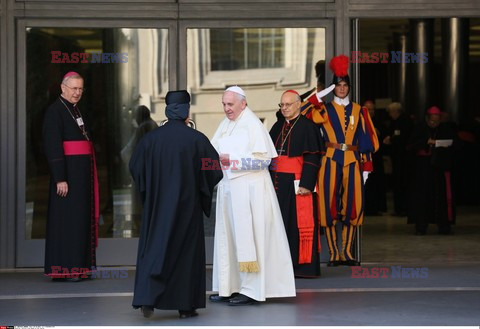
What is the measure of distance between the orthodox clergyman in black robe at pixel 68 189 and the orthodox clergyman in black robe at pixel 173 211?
2173mm

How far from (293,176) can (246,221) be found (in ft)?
5.20

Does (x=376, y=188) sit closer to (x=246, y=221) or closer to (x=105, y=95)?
(x=105, y=95)

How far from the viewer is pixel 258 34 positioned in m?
10.6

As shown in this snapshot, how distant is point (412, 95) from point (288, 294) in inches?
540

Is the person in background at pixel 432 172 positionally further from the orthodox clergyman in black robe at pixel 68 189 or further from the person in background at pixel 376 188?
the orthodox clergyman in black robe at pixel 68 189

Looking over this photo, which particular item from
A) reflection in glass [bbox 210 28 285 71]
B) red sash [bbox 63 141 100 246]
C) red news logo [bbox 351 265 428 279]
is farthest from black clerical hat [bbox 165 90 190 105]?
reflection in glass [bbox 210 28 285 71]

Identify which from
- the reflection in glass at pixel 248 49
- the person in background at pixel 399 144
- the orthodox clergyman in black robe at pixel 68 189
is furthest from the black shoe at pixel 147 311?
the person in background at pixel 399 144

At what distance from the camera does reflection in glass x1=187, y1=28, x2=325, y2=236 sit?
1059 cm

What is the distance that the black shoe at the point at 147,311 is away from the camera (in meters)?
7.45

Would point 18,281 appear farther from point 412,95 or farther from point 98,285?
point 412,95

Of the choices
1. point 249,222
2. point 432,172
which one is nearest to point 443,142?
point 432,172

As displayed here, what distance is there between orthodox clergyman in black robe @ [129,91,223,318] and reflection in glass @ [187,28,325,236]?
2968 millimetres

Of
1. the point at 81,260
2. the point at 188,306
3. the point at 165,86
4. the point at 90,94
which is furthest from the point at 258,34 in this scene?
the point at 188,306

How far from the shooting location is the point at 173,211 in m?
7.46
